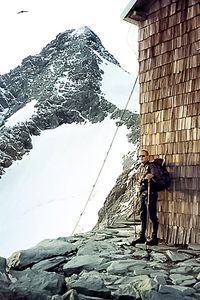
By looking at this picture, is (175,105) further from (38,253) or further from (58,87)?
(58,87)

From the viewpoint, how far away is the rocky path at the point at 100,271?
508cm

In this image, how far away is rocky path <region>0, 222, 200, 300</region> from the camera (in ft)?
16.7

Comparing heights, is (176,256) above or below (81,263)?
above

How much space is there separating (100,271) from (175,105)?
3.37 m

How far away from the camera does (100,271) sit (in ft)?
20.2

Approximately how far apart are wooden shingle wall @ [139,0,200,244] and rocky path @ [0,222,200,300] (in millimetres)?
674

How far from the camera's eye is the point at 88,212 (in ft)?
61.5

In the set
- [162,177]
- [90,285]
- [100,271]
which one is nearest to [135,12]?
[162,177]

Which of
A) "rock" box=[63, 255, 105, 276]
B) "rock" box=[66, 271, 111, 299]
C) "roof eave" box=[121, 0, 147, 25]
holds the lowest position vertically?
"rock" box=[66, 271, 111, 299]

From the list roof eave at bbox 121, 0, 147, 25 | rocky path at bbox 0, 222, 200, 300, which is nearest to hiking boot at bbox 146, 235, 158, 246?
rocky path at bbox 0, 222, 200, 300

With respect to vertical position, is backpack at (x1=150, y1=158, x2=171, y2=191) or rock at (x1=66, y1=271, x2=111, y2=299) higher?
backpack at (x1=150, y1=158, x2=171, y2=191)

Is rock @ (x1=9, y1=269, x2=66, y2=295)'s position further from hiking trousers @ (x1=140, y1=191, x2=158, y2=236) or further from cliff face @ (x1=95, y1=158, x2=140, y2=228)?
cliff face @ (x1=95, y1=158, x2=140, y2=228)

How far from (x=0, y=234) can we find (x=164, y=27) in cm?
1418

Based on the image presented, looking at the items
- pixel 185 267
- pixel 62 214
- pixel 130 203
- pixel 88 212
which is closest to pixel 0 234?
pixel 62 214
